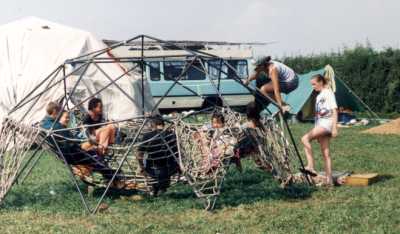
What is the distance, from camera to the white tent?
15633 mm

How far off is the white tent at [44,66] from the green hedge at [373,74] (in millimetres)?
9795

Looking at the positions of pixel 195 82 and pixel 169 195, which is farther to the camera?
pixel 195 82

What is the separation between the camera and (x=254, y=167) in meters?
10.5

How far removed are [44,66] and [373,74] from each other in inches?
500

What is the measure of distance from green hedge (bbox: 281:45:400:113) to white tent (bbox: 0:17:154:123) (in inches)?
386

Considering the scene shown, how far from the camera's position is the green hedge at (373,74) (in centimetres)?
2362

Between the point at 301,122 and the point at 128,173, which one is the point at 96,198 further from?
the point at 301,122

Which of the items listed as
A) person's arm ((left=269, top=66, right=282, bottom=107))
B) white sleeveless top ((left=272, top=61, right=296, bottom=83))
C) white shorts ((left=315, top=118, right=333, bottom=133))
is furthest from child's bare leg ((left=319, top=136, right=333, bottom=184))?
white sleeveless top ((left=272, top=61, right=296, bottom=83))

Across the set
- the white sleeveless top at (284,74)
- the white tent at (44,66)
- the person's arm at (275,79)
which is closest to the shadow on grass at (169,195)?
the person's arm at (275,79)

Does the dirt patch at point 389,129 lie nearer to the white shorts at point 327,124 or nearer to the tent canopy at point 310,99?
the tent canopy at point 310,99

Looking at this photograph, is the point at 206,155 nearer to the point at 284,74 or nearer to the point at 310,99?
the point at 284,74

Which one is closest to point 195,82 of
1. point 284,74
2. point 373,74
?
point 373,74

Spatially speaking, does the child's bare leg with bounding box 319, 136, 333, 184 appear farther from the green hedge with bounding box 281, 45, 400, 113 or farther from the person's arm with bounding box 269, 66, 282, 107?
the green hedge with bounding box 281, 45, 400, 113

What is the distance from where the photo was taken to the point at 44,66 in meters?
15.9
